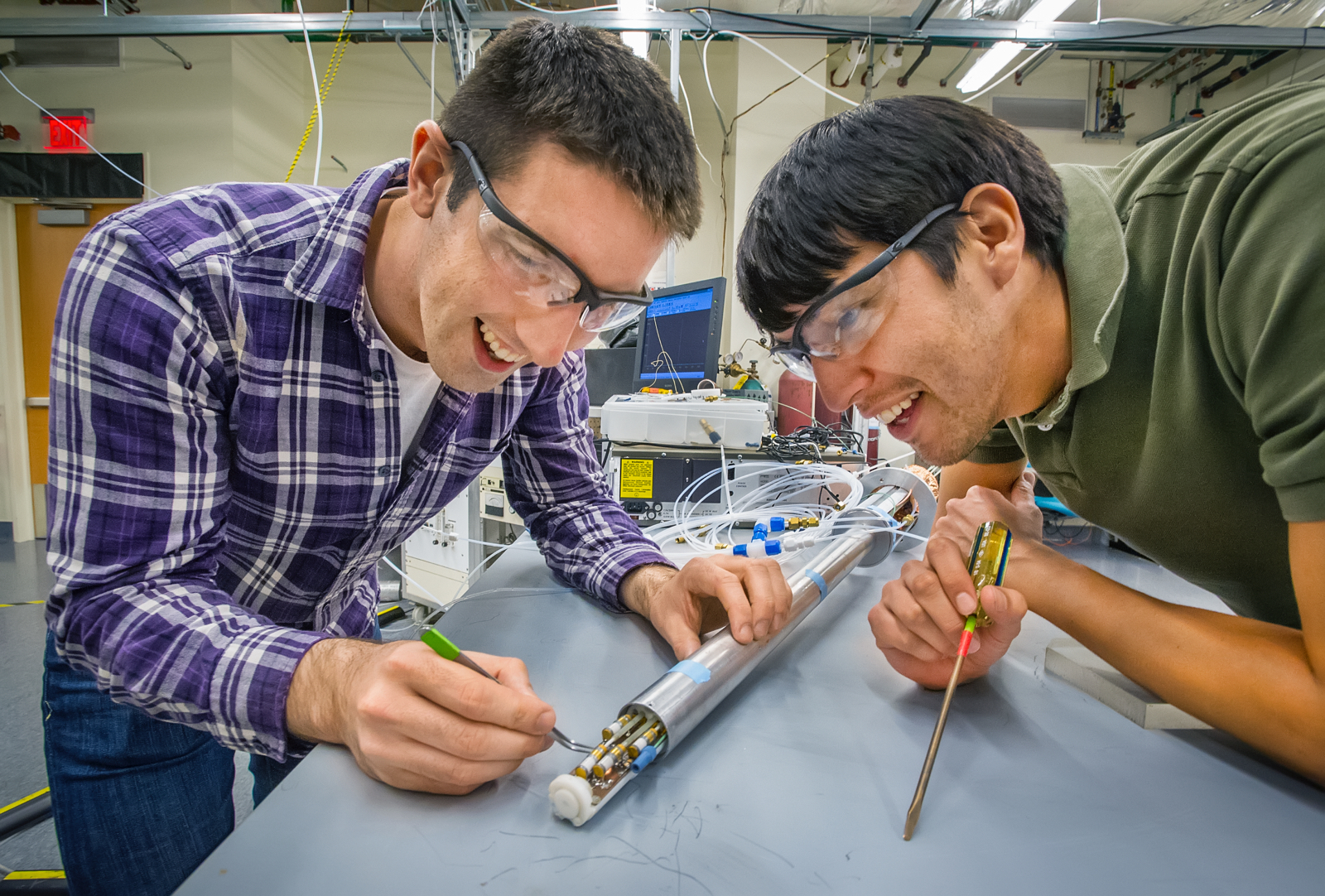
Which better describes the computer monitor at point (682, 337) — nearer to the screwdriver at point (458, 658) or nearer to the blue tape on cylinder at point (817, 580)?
the blue tape on cylinder at point (817, 580)

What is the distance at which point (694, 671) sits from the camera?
0.61 meters

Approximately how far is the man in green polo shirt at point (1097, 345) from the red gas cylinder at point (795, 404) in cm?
224

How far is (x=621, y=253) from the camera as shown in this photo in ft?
2.47

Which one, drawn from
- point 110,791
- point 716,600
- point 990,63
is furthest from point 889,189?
point 990,63

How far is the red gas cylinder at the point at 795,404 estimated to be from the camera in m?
3.12

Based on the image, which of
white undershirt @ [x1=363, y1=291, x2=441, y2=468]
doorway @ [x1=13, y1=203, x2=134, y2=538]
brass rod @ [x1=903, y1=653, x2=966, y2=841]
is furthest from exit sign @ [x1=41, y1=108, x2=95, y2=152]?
brass rod @ [x1=903, y1=653, x2=966, y2=841]

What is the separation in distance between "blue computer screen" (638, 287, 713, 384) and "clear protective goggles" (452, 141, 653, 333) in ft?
5.39

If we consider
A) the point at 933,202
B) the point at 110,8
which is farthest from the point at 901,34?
the point at 110,8

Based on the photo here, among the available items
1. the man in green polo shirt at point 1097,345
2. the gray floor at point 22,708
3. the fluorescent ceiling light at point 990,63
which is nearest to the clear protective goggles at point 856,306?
the man in green polo shirt at point 1097,345

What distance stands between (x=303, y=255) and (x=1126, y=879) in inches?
39.6

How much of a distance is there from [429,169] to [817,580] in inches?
29.3

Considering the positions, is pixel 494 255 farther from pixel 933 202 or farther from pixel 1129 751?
pixel 1129 751

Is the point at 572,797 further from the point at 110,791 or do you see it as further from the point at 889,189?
the point at 110,791

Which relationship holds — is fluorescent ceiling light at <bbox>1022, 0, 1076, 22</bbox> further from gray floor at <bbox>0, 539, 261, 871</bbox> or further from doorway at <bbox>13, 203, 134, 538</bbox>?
doorway at <bbox>13, 203, 134, 538</bbox>
